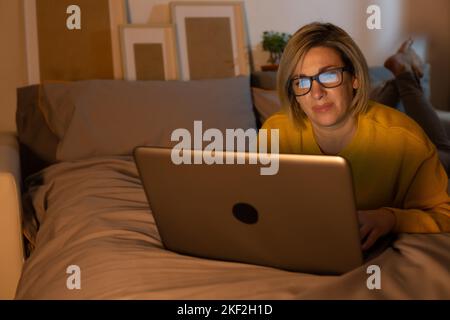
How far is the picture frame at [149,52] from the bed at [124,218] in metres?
0.30

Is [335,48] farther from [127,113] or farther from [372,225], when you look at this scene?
[127,113]

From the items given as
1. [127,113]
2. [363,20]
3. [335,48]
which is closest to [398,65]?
[363,20]

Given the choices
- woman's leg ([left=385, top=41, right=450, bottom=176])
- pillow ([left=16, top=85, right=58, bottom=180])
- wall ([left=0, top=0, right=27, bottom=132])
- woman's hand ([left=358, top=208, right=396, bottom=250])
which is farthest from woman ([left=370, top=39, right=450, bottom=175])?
wall ([left=0, top=0, right=27, bottom=132])

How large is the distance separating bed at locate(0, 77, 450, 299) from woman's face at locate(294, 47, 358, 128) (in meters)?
0.35

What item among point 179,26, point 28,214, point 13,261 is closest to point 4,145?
point 28,214

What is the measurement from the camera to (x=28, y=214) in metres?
1.86

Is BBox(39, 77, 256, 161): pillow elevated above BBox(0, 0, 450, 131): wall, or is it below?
below

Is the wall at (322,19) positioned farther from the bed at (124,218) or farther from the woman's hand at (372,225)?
the woman's hand at (372,225)

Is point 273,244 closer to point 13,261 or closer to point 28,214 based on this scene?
point 13,261

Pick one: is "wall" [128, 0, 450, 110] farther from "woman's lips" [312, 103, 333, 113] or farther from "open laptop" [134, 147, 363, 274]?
"open laptop" [134, 147, 363, 274]

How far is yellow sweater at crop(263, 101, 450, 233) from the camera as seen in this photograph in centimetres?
130

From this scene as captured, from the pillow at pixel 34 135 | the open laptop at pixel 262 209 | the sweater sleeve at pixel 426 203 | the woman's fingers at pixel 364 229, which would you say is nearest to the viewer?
the open laptop at pixel 262 209

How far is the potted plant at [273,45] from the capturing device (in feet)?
9.01

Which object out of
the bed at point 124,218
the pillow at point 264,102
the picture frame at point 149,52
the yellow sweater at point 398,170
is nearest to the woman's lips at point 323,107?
the yellow sweater at point 398,170
